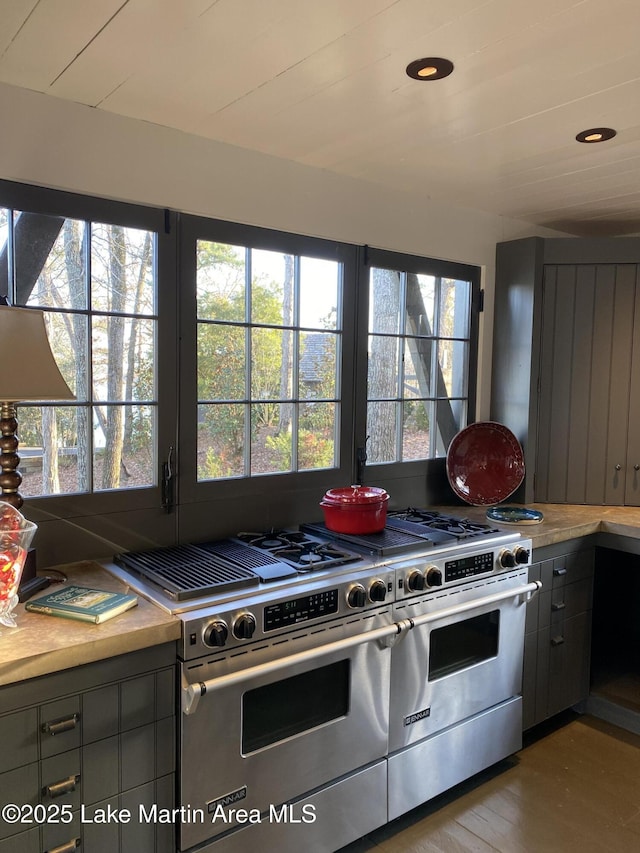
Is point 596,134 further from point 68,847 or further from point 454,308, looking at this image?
point 68,847

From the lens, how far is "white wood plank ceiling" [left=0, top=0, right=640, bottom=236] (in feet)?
4.63

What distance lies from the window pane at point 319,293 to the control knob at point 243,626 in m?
1.22

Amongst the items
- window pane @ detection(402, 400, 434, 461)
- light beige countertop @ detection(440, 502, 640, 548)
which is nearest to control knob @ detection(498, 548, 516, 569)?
light beige countertop @ detection(440, 502, 640, 548)

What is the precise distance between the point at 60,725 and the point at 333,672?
0.79m

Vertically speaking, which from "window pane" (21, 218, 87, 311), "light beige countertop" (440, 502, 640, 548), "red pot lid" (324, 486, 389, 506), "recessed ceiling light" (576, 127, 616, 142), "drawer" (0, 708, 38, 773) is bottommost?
"drawer" (0, 708, 38, 773)

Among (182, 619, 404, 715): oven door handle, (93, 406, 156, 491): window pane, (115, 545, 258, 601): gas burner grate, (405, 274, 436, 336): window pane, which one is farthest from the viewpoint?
(405, 274, 436, 336): window pane

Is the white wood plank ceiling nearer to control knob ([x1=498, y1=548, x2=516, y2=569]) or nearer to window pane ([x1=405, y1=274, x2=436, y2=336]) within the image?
window pane ([x1=405, y1=274, x2=436, y2=336])

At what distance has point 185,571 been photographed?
72.8 inches

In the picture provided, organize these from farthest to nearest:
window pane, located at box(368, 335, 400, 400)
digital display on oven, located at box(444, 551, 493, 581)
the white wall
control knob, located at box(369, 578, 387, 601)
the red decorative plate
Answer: the red decorative plate → window pane, located at box(368, 335, 400, 400) → digital display on oven, located at box(444, 551, 493, 581) → control knob, located at box(369, 578, 387, 601) → the white wall

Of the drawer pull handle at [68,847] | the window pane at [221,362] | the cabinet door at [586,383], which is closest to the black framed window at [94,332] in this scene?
the window pane at [221,362]

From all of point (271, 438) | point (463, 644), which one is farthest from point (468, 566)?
point (271, 438)

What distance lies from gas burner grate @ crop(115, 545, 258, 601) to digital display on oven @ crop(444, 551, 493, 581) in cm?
70

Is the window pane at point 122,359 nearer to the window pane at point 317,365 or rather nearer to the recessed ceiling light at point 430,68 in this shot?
the window pane at point 317,365

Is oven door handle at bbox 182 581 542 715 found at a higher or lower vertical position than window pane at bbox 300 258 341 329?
lower
